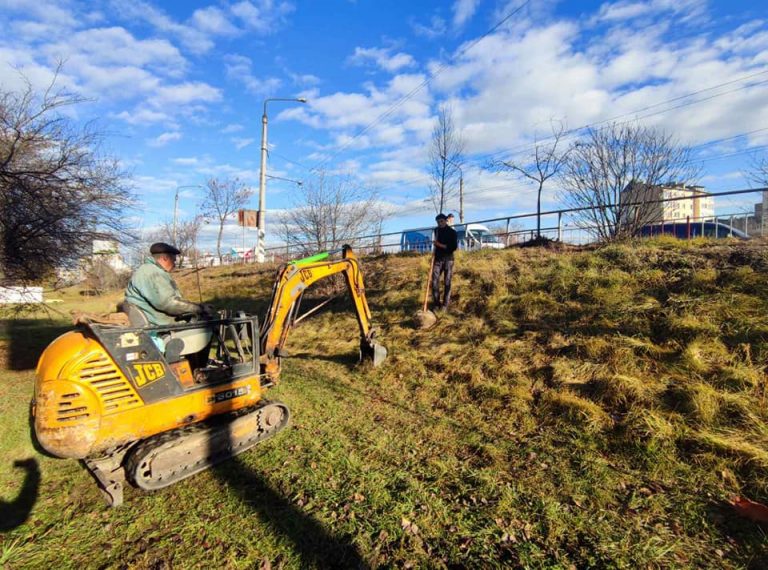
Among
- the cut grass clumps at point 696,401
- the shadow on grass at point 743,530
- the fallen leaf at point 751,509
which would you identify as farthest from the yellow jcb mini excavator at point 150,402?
the cut grass clumps at point 696,401

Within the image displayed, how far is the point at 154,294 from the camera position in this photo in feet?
15.4

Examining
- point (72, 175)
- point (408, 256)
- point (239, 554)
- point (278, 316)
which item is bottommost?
point (239, 554)

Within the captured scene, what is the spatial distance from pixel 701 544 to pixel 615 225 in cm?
967

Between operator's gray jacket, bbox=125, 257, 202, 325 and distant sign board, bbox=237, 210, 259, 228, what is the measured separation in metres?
17.2

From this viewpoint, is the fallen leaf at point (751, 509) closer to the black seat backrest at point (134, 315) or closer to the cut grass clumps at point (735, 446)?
the cut grass clumps at point (735, 446)

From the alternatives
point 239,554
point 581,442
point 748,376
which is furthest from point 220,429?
point 748,376

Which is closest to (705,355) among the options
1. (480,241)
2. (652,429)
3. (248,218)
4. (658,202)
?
(652,429)

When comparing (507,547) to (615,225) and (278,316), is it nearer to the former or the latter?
(278,316)

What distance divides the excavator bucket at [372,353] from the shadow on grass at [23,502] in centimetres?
483

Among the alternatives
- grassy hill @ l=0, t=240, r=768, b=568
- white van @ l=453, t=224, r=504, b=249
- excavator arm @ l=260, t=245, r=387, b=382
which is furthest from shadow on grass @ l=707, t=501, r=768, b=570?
white van @ l=453, t=224, r=504, b=249

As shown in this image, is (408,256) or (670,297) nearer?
(670,297)

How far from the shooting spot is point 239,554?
3.26 m

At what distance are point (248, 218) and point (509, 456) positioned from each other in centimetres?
1958

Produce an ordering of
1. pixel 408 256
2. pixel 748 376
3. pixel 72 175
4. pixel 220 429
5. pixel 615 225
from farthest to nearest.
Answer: pixel 408 256 → pixel 615 225 → pixel 72 175 → pixel 748 376 → pixel 220 429
